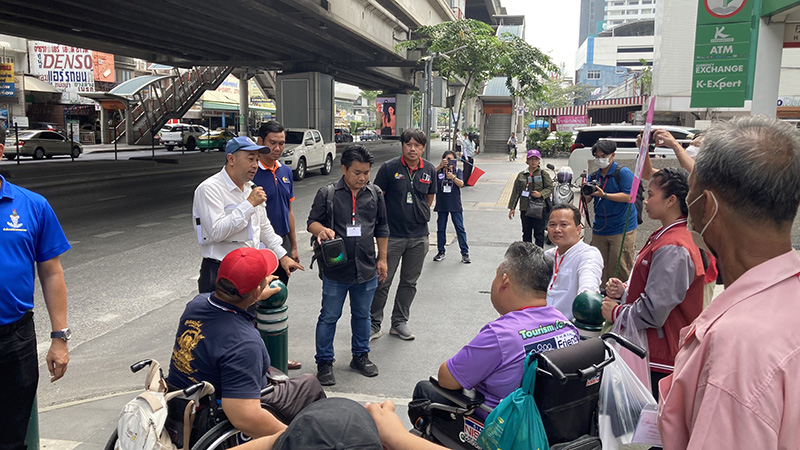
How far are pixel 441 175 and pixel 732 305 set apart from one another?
8.46 metres

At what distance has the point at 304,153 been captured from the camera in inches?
891

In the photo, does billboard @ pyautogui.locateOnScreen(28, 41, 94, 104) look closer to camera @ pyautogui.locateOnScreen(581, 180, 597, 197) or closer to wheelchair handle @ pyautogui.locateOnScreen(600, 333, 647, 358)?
camera @ pyautogui.locateOnScreen(581, 180, 597, 197)

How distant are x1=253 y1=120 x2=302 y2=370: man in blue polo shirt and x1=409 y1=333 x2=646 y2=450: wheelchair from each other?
2651 millimetres

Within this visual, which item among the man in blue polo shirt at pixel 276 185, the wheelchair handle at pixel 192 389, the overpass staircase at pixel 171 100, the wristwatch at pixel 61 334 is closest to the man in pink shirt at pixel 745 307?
the wheelchair handle at pixel 192 389

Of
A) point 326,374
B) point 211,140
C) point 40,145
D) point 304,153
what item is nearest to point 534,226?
point 326,374

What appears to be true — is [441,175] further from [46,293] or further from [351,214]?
[46,293]

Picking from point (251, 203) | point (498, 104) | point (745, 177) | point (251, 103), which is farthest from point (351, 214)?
point (251, 103)

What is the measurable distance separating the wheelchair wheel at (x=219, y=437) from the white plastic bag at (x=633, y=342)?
1940mm

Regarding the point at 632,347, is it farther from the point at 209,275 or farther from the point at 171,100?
the point at 171,100

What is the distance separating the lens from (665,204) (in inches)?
129

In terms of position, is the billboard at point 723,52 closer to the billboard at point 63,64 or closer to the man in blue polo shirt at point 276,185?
the man in blue polo shirt at point 276,185

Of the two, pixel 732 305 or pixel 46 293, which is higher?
pixel 732 305

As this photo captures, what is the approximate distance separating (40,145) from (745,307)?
34601mm

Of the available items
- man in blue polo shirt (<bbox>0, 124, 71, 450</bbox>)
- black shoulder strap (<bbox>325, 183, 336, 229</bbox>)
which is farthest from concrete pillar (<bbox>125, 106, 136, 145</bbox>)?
man in blue polo shirt (<bbox>0, 124, 71, 450</bbox>)
